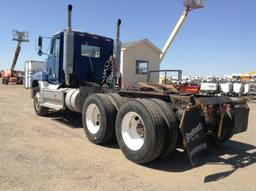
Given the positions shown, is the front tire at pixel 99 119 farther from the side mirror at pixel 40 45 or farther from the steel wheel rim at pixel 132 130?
the side mirror at pixel 40 45

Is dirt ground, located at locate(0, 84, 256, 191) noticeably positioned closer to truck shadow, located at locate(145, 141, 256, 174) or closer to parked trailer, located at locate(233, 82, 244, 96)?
Answer: truck shadow, located at locate(145, 141, 256, 174)

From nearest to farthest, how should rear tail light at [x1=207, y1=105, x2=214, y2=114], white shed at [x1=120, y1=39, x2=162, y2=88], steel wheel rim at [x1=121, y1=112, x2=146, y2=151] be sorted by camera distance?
rear tail light at [x1=207, y1=105, x2=214, y2=114] → steel wheel rim at [x1=121, y1=112, x2=146, y2=151] → white shed at [x1=120, y1=39, x2=162, y2=88]

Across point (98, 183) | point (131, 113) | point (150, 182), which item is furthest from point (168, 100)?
point (98, 183)

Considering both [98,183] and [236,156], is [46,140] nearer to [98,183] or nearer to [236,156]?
[98,183]

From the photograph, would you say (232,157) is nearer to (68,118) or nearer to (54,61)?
(68,118)

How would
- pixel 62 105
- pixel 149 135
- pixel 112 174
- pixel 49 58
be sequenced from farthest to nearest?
pixel 49 58 < pixel 62 105 < pixel 149 135 < pixel 112 174

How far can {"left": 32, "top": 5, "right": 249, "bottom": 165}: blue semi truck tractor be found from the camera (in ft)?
15.9

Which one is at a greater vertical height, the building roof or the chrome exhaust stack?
the building roof

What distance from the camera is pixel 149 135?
16.0 ft

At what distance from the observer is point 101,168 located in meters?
4.81

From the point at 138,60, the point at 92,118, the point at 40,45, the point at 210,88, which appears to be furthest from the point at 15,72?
the point at 92,118

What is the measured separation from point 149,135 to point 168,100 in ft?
3.09

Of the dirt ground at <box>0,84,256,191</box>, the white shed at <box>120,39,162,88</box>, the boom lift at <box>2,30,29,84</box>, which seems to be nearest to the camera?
the dirt ground at <box>0,84,256,191</box>

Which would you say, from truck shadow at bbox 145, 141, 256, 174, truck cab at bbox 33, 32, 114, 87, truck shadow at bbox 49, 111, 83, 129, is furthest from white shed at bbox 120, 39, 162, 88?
truck shadow at bbox 145, 141, 256, 174
